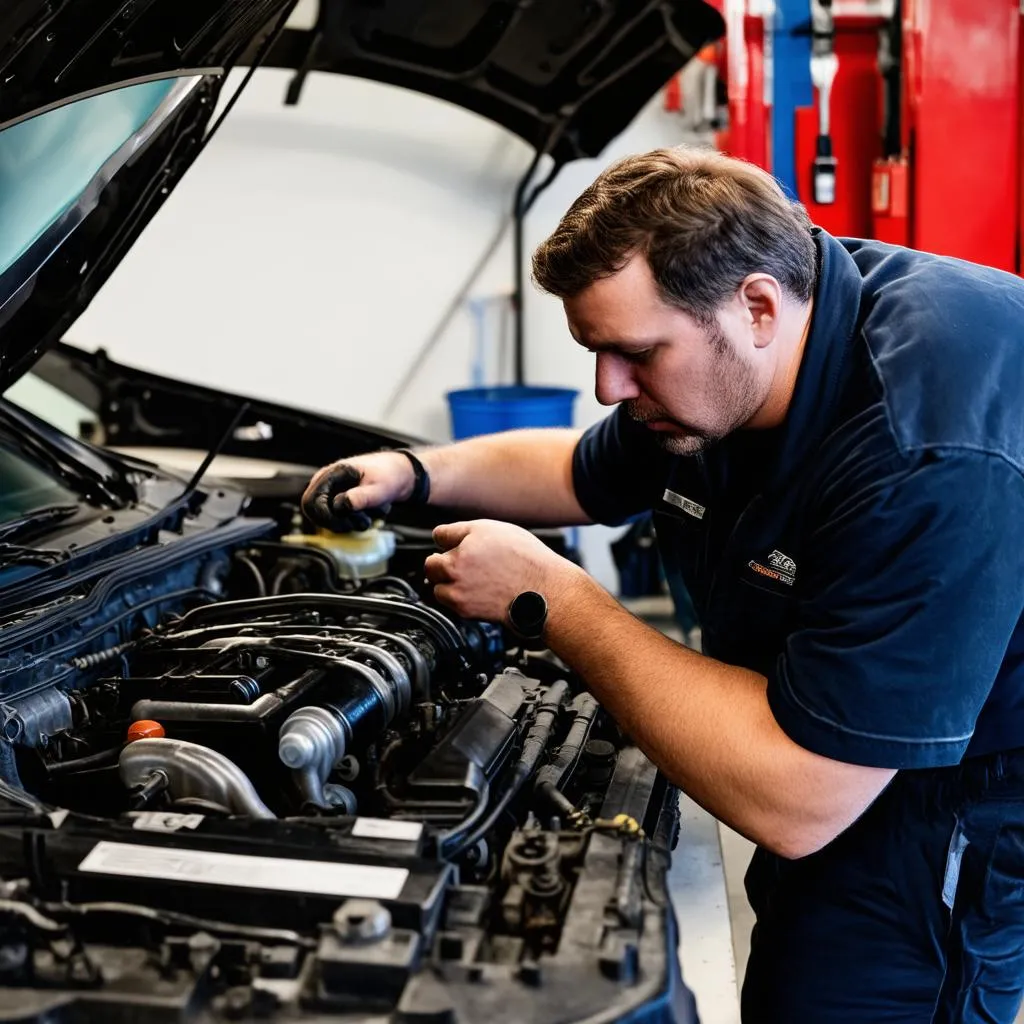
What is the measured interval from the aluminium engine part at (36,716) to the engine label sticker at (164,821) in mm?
332

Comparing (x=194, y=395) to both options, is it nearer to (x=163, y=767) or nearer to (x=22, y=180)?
(x=22, y=180)

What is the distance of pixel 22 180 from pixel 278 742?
2.56 ft

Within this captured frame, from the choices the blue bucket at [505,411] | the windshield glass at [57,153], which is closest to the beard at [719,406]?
the windshield glass at [57,153]

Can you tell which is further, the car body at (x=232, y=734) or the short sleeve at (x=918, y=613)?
the short sleeve at (x=918, y=613)

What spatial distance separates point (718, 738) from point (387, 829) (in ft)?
1.20

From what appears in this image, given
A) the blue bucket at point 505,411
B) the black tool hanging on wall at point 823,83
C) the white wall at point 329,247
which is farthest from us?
the white wall at point 329,247

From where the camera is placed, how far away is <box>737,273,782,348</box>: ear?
51.6 inches

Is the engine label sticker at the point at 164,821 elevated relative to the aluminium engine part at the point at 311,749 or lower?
elevated

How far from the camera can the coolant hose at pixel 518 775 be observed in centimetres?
119

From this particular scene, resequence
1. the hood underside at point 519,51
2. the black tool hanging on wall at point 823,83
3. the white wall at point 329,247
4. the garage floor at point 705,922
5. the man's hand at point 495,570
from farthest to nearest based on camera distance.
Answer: the white wall at point 329,247 < the black tool hanging on wall at point 823,83 < the hood underside at point 519,51 < the garage floor at point 705,922 < the man's hand at point 495,570

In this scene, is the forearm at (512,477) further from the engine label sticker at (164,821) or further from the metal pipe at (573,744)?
the engine label sticker at (164,821)

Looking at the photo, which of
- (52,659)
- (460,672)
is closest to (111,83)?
(52,659)

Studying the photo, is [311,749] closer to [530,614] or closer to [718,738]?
[530,614]

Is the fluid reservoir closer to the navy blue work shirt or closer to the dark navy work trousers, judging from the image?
the navy blue work shirt
